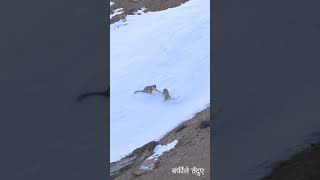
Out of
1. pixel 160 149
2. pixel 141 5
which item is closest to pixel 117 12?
pixel 141 5

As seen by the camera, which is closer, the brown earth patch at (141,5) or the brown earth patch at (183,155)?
the brown earth patch at (183,155)

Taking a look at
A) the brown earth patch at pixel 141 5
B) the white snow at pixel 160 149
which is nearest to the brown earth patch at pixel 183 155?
the white snow at pixel 160 149

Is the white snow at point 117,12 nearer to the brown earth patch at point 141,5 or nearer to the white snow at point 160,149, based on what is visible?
the brown earth patch at point 141,5

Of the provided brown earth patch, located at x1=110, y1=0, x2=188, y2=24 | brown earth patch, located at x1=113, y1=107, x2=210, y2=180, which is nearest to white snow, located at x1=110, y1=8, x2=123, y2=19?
brown earth patch, located at x1=110, y1=0, x2=188, y2=24

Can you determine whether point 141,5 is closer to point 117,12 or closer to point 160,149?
point 117,12

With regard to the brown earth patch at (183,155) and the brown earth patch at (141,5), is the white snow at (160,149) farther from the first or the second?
the brown earth patch at (141,5)

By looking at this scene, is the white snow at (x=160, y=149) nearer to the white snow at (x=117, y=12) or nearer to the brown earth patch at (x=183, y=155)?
the brown earth patch at (x=183, y=155)

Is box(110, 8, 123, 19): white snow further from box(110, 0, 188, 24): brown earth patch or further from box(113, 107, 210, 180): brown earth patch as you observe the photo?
box(113, 107, 210, 180): brown earth patch

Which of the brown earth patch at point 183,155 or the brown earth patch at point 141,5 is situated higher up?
the brown earth patch at point 141,5

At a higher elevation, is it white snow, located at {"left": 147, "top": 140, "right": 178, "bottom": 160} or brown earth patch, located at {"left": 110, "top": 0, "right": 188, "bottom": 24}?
brown earth patch, located at {"left": 110, "top": 0, "right": 188, "bottom": 24}

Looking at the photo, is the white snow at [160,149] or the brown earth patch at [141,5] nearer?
the white snow at [160,149]

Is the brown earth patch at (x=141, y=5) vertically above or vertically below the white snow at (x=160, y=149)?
above
